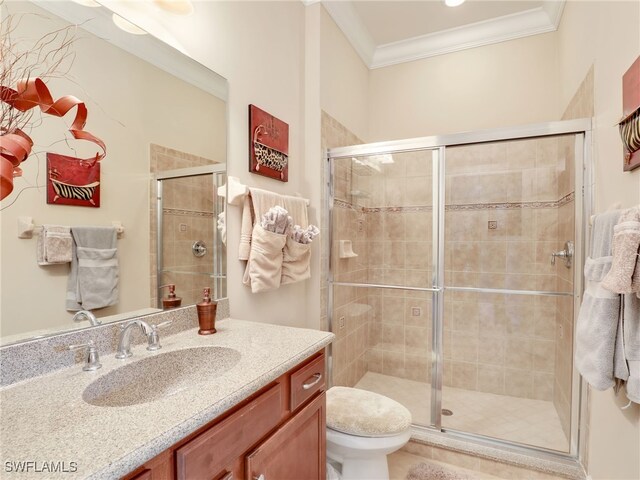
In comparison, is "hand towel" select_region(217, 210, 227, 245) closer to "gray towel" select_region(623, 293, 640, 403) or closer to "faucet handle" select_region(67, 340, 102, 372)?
"faucet handle" select_region(67, 340, 102, 372)

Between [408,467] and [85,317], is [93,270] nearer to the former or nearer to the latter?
[85,317]

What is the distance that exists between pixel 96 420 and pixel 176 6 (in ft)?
A: 4.54

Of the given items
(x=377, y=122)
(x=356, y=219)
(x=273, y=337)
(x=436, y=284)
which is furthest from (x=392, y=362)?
(x=377, y=122)

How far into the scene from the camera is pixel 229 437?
2.69ft

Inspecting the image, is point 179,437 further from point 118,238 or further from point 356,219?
point 356,219

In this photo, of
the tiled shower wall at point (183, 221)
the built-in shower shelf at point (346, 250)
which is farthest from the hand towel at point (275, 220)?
the built-in shower shelf at point (346, 250)

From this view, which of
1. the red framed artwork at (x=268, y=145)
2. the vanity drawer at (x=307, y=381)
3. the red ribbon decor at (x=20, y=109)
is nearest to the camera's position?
the red ribbon decor at (x=20, y=109)

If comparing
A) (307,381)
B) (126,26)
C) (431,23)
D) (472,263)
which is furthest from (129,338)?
(431,23)

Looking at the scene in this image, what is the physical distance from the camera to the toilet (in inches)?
58.1

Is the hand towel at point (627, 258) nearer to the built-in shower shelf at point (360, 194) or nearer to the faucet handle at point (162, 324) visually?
the faucet handle at point (162, 324)

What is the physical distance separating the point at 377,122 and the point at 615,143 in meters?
1.95

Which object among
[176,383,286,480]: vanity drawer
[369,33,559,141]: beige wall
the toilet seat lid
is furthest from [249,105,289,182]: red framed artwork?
[369,33,559,141]: beige wall

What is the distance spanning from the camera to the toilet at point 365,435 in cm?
148

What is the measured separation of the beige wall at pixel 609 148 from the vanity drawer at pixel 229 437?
3.72ft
